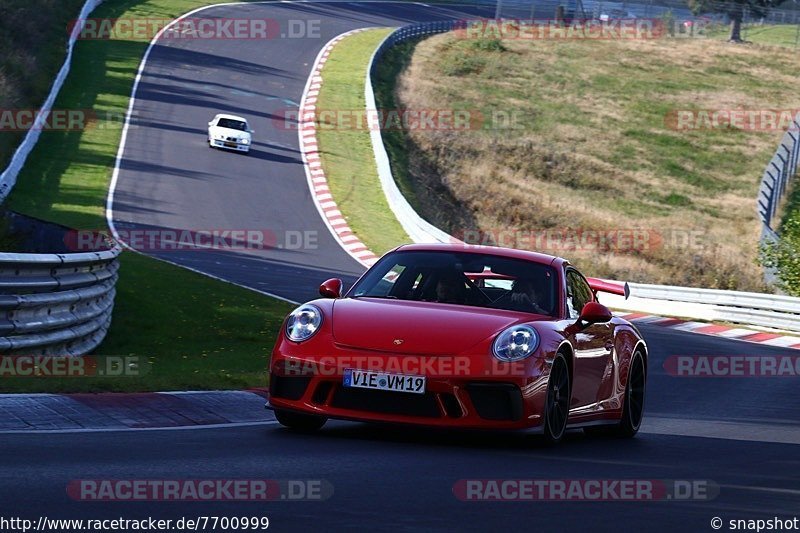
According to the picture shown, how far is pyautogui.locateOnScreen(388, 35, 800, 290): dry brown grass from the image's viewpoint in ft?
134

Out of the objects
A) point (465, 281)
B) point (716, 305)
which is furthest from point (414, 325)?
point (716, 305)

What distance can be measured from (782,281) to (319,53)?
100ft

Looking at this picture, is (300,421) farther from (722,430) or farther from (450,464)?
(722,430)

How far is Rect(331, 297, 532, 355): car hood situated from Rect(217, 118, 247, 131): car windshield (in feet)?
105

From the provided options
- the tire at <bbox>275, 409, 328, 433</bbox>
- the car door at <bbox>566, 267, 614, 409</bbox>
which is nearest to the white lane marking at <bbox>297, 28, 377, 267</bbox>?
the car door at <bbox>566, 267, 614, 409</bbox>

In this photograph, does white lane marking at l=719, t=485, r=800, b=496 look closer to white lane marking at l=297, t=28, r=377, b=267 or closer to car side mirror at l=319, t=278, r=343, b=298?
car side mirror at l=319, t=278, r=343, b=298

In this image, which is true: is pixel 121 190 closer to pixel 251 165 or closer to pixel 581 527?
pixel 251 165

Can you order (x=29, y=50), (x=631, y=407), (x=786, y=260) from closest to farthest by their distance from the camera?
1. (x=631, y=407)
2. (x=786, y=260)
3. (x=29, y=50)

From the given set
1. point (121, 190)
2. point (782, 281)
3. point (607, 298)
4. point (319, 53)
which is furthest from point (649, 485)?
point (319, 53)

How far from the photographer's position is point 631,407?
423 inches

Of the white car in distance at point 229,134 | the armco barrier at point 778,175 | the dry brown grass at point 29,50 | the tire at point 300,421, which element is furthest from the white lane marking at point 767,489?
the white car in distance at point 229,134

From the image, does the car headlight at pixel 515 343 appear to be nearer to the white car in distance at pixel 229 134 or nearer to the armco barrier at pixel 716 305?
the armco barrier at pixel 716 305

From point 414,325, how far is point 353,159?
3304 centimetres

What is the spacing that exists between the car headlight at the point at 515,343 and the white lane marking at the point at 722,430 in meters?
3.05
